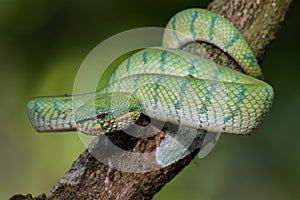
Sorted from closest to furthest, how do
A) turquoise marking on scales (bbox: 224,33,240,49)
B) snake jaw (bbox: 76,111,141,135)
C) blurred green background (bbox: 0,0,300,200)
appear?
1. snake jaw (bbox: 76,111,141,135)
2. turquoise marking on scales (bbox: 224,33,240,49)
3. blurred green background (bbox: 0,0,300,200)

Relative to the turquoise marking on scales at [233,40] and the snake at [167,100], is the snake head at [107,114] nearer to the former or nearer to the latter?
the snake at [167,100]

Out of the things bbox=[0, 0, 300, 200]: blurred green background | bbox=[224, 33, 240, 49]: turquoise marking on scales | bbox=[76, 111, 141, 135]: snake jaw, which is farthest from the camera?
bbox=[0, 0, 300, 200]: blurred green background

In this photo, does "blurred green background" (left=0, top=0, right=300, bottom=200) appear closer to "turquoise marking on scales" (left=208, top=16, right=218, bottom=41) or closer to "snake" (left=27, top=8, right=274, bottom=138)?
"turquoise marking on scales" (left=208, top=16, right=218, bottom=41)

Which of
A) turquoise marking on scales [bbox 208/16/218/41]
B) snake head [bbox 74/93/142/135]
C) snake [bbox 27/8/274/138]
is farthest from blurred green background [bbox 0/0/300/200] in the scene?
snake head [bbox 74/93/142/135]

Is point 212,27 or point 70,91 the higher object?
point 212,27

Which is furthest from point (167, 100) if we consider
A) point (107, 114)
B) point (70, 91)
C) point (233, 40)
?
point (70, 91)

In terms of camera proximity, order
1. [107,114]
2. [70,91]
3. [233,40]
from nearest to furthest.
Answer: [107,114]
[233,40]
[70,91]

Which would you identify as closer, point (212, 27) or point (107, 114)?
point (107, 114)

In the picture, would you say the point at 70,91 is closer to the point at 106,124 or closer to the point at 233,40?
the point at 233,40
